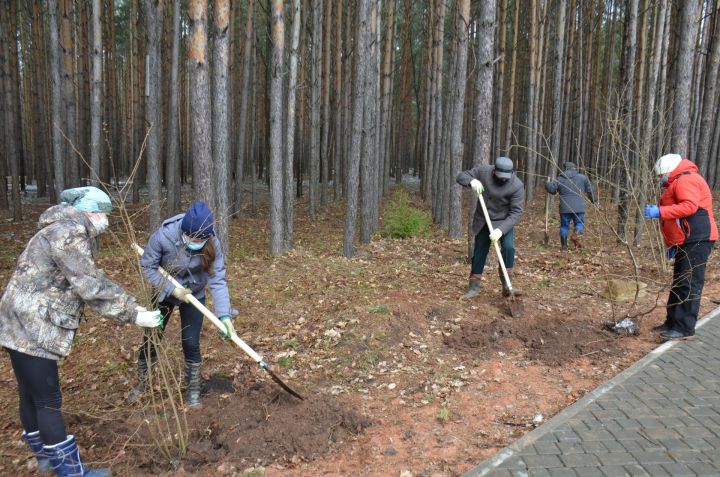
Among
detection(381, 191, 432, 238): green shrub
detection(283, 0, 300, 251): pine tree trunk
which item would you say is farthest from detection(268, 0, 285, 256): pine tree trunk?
detection(381, 191, 432, 238): green shrub

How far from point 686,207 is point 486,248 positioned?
8.20 ft

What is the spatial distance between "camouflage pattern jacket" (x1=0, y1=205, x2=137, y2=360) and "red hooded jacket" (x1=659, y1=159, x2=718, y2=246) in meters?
5.16

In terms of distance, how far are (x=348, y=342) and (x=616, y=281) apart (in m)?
4.06

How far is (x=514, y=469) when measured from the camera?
3293mm

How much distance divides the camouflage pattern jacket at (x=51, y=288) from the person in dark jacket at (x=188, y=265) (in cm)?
62

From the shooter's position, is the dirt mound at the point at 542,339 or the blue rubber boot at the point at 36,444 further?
the dirt mound at the point at 542,339

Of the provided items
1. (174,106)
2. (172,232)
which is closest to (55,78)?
(174,106)

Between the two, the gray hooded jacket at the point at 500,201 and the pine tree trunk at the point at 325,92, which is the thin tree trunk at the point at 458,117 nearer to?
the gray hooded jacket at the point at 500,201

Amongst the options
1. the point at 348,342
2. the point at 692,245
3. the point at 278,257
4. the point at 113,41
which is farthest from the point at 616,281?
the point at 113,41

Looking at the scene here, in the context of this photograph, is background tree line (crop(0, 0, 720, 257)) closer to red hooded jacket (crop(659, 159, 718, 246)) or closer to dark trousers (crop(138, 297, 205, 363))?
red hooded jacket (crop(659, 159, 718, 246))

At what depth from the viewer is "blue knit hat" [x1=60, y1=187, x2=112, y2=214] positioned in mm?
3244

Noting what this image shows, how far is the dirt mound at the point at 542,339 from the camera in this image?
532 cm

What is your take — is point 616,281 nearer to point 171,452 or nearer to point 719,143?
point 171,452

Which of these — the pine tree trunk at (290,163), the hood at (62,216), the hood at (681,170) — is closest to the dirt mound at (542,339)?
the hood at (681,170)
